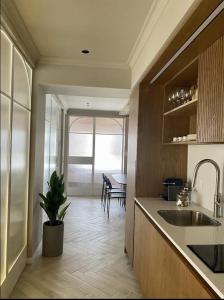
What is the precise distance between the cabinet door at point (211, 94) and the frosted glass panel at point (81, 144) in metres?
5.89

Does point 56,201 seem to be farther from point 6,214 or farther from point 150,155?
point 150,155

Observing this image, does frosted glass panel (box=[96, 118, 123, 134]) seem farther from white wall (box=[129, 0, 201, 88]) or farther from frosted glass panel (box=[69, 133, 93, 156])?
white wall (box=[129, 0, 201, 88])

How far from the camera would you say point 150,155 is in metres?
2.91

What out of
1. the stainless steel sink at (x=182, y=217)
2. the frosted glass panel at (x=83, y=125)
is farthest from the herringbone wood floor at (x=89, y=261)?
the frosted glass panel at (x=83, y=125)

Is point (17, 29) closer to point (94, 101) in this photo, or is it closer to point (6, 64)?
point (6, 64)

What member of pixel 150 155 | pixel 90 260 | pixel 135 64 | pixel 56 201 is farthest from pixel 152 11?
pixel 90 260

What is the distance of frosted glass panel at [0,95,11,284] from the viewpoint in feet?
6.73

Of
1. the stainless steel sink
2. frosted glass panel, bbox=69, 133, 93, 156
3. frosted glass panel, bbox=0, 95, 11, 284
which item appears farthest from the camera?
frosted glass panel, bbox=69, 133, 93, 156

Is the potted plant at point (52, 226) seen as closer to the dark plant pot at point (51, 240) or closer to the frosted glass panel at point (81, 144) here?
the dark plant pot at point (51, 240)

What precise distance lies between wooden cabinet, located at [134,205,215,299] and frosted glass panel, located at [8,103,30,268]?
125 centimetres

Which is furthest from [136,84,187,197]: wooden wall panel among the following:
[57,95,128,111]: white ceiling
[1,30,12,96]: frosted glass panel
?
[57,95,128,111]: white ceiling

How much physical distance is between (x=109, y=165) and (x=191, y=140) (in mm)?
5644

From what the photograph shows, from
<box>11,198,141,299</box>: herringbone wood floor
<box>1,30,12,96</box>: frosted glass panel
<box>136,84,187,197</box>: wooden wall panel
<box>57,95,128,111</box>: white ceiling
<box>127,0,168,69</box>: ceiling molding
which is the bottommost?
<box>11,198,141,299</box>: herringbone wood floor

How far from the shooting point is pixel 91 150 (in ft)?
25.2
